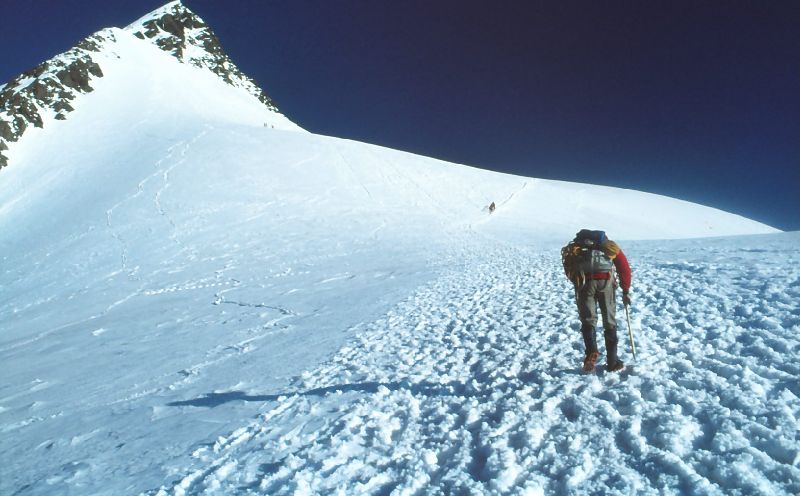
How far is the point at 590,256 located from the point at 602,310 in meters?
0.74

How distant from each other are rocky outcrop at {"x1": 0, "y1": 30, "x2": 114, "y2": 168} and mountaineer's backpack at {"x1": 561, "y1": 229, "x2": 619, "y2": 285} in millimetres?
60598

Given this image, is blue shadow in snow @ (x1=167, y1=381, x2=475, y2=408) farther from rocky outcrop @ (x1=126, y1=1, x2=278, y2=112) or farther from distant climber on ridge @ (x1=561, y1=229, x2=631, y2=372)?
rocky outcrop @ (x1=126, y1=1, x2=278, y2=112)

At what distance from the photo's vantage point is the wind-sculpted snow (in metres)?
4.11

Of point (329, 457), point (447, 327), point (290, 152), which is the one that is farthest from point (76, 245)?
point (329, 457)

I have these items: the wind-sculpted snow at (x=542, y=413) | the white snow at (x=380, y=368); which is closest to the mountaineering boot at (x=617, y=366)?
the wind-sculpted snow at (x=542, y=413)

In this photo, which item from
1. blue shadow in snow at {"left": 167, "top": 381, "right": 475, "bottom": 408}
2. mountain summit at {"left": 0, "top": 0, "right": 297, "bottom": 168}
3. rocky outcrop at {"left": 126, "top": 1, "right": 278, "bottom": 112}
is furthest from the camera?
rocky outcrop at {"left": 126, "top": 1, "right": 278, "bottom": 112}

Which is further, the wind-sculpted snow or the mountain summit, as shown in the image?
the mountain summit

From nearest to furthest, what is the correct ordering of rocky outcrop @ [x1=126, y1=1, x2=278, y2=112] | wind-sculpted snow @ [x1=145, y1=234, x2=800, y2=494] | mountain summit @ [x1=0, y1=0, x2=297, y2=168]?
wind-sculpted snow @ [x1=145, y1=234, x2=800, y2=494]
mountain summit @ [x1=0, y1=0, x2=297, y2=168]
rocky outcrop @ [x1=126, y1=1, x2=278, y2=112]

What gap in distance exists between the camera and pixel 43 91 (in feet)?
200

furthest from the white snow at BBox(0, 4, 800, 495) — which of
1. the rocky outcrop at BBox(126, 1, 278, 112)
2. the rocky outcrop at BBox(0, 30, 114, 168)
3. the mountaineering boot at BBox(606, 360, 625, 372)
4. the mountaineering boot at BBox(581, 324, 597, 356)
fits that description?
the rocky outcrop at BBox(126, 1, 278, 112)

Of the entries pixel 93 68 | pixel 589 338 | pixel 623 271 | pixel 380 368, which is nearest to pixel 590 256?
pixel 623 271

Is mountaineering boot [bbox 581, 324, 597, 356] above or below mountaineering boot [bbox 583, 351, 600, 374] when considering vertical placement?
above

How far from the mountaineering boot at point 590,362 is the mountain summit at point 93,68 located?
60.9 metres

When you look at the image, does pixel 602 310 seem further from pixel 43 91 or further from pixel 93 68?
pixel 93 68
